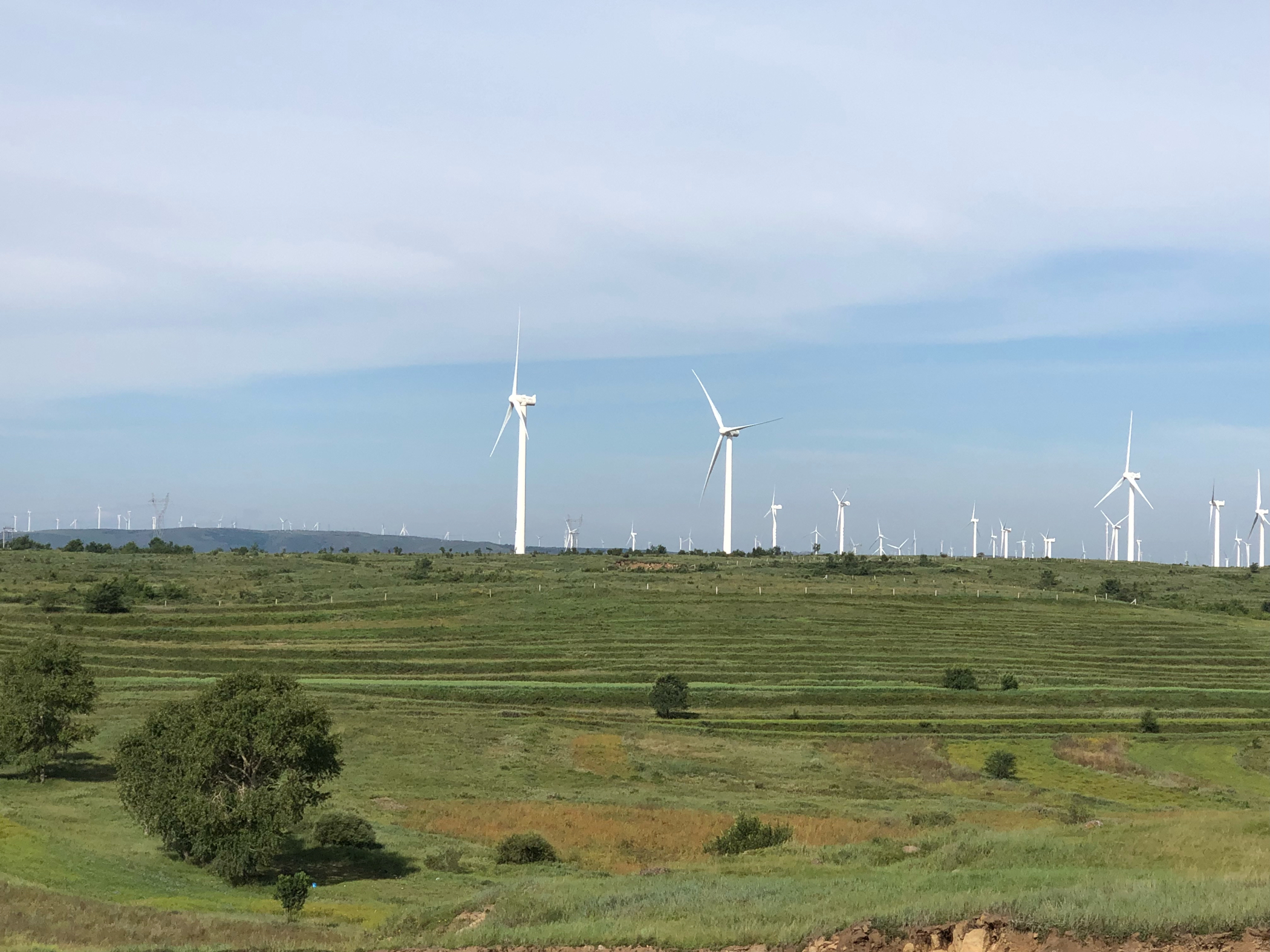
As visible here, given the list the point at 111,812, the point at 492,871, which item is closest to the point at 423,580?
the point at 111,812

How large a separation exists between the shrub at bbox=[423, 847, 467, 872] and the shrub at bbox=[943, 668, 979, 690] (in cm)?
6782

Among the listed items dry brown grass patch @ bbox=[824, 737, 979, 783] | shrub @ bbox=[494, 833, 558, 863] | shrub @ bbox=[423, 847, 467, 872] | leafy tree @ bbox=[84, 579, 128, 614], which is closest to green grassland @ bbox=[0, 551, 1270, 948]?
dry brown grass patch @ bbox=[824, 737, 979, 783]

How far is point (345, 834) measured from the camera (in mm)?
50500

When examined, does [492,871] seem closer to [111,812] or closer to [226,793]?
[226,793]

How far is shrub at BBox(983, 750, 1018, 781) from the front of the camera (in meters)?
73.5

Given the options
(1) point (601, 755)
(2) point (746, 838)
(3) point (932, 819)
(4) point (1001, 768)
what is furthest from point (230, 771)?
(4) point (1001, 768)

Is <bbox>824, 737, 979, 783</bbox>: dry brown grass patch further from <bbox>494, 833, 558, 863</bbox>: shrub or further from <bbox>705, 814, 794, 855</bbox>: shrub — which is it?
<bbox>494, 833, 558, 863</bbox>: shrub

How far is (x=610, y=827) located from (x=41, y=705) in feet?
103

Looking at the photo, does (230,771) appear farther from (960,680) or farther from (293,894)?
(960,680)

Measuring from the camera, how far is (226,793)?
47062 millimetres

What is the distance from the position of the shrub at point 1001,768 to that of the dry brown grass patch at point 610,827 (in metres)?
22.5

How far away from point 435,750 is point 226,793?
28.1 meters

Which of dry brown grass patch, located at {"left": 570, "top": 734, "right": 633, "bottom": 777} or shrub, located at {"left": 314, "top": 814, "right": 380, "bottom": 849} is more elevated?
shrub, located at {"left": 314, "top": 814, "right": 380, "bottom": 849}

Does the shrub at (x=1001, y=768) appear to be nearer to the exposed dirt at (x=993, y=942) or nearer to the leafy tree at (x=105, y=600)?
the exposed dirt at (x=993, y=942)
